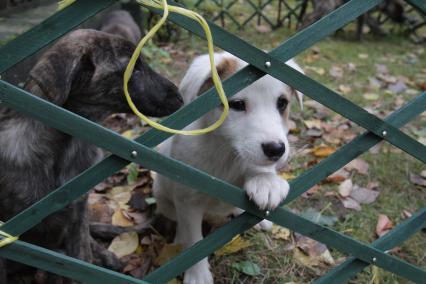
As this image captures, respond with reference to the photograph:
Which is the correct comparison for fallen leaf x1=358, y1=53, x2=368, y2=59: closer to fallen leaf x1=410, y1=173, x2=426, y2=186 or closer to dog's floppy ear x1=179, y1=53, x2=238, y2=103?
fallen leaf x1=410, y1=173, x2=426, y2=186

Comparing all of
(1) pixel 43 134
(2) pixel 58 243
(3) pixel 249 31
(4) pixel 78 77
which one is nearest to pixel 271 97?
(4) pixel 78 77

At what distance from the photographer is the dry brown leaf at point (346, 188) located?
3420mm

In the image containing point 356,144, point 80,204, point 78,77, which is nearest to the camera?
point 356,144

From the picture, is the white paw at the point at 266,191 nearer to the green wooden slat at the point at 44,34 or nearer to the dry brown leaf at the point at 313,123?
the green wooden slat at the point at 44,34

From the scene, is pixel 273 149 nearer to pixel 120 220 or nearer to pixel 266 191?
A: pixel 266 191

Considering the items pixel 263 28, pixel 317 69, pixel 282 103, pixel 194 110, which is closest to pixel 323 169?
pixel 282 103

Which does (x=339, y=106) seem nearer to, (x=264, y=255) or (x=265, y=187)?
(x=265, y=187)

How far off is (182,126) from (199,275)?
1.30 m

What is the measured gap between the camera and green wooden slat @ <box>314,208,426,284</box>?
86.4 inches

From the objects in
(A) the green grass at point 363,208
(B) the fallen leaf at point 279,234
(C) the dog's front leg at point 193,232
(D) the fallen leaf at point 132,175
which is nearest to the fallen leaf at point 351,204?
(A) the green grass at point 363,208

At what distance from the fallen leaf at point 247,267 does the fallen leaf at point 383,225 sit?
0.94 m

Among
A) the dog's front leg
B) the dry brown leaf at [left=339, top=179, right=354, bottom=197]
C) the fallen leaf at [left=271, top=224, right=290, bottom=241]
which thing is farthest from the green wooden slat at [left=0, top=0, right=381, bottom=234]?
the dry brown leaf at [left=339, top=179, right=354, bottom=197]

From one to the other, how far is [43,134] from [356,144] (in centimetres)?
141

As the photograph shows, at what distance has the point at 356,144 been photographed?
189cm
